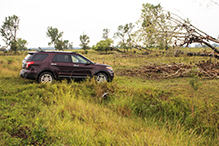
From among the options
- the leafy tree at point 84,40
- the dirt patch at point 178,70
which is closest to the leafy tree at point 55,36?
the leafy tree at point 84,40

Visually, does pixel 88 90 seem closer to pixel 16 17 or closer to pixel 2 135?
pixel 2 135

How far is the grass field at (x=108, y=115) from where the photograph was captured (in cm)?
456

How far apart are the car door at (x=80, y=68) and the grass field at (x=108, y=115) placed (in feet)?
2.89

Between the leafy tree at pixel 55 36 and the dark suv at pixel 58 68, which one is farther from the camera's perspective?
the leafy tree at pixel 55 36

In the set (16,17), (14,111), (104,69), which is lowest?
(14,111)

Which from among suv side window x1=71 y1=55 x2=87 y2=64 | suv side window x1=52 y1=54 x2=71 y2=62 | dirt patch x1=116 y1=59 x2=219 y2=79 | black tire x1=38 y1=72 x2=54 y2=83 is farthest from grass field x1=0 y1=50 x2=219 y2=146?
dirt patch x1=116 y1=59 x2=219 y2=79

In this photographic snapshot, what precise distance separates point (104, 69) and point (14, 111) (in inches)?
212

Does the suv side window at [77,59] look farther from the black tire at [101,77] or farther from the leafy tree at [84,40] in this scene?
the leafy tree at [84,40]

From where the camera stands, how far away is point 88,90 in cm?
898

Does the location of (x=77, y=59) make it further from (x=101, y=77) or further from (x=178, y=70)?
(x=178, y=70)

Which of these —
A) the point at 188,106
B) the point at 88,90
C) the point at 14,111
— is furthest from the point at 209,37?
the point at 14,111

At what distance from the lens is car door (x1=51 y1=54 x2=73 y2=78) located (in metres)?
9.66

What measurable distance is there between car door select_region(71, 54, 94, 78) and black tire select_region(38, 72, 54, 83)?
1.19 metres

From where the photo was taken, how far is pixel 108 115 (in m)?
6.34
